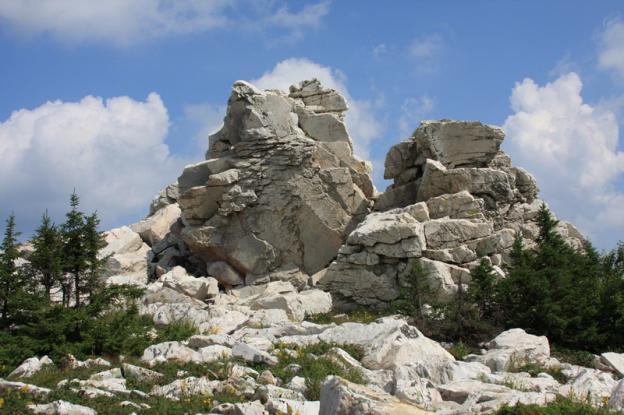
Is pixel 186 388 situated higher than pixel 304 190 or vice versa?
pixel 304 190

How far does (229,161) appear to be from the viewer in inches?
1505

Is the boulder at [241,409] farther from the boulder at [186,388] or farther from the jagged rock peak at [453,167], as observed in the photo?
the jagged rock peak at [453,167]

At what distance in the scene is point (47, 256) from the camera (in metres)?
21.4

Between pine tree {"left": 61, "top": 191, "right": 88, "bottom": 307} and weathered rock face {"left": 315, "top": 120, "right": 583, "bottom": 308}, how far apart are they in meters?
12.7

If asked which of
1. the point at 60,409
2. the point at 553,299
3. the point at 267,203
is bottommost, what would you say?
the point at 60,409

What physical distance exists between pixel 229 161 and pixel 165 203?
12.0 meters

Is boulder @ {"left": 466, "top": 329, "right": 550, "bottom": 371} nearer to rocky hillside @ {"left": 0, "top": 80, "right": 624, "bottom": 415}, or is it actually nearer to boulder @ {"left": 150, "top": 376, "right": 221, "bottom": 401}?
rocky hillside @ {"left": 0, "top": 80, "right": 624, "bottom": 415}

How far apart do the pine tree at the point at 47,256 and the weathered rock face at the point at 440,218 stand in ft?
44.4

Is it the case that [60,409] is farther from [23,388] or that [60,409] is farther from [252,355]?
[252,355]

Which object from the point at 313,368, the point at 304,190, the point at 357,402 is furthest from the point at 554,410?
the point at 304,190

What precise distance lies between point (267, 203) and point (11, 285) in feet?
59.3

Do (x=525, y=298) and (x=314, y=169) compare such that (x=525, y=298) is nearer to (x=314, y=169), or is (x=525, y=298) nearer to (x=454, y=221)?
(x=454, y=221)

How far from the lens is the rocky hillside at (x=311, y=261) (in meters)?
13.7

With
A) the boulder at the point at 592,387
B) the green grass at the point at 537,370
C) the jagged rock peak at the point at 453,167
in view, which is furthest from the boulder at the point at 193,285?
the boulder at the point at 592,387
